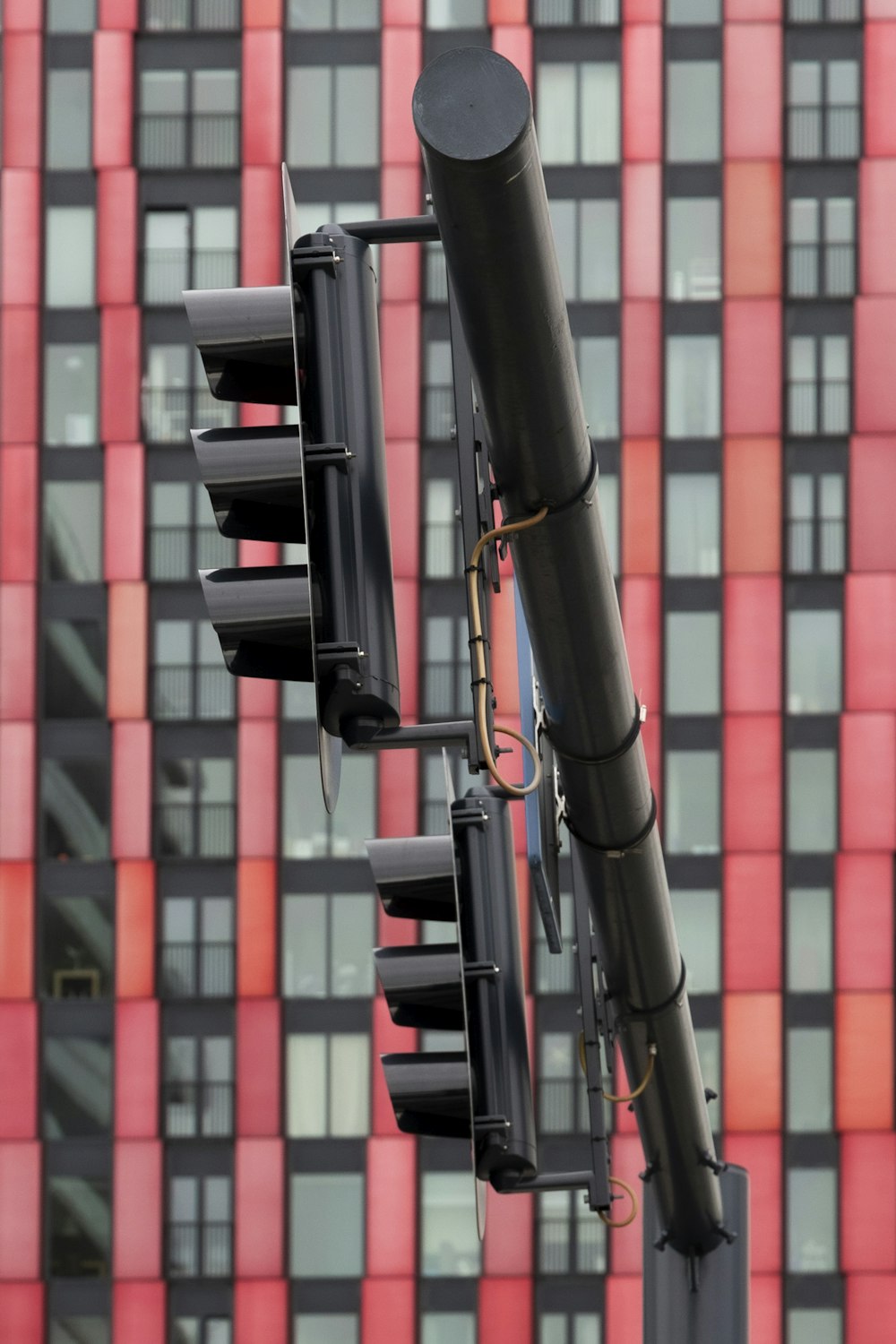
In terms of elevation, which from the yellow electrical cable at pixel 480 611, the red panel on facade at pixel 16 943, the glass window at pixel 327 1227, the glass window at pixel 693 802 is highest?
the yellow electrical cable at pixel 480 611

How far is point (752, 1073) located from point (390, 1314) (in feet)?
26.8

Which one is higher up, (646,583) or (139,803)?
(646,583)

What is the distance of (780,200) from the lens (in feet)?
131

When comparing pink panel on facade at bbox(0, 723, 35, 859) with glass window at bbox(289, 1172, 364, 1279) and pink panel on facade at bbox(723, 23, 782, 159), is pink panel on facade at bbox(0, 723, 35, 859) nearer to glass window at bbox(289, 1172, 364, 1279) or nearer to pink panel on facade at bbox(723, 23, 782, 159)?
glass window at bbox(289, 1172, 364, 1279)

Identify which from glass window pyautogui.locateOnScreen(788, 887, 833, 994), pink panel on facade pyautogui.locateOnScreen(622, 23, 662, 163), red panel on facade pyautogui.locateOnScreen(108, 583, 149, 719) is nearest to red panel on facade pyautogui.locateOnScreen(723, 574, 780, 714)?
glass window pyautogui.locateOnScreen(788, 887, 833, 994)

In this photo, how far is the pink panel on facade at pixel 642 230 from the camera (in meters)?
39.9

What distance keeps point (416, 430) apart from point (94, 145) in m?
8.71

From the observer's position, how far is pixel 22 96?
40.7m

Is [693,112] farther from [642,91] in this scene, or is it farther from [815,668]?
[815,668]

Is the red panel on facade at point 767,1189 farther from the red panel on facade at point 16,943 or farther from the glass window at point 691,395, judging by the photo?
the red panel on facade at point 16,943

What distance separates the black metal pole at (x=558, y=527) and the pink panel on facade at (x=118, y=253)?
35871 mm

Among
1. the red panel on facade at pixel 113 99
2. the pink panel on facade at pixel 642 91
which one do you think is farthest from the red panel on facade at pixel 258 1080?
the pink panel on facade at pixel 642 91

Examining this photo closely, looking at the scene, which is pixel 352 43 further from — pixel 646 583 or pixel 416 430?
pixel 646 583

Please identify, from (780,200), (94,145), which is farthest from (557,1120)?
(94,145)
